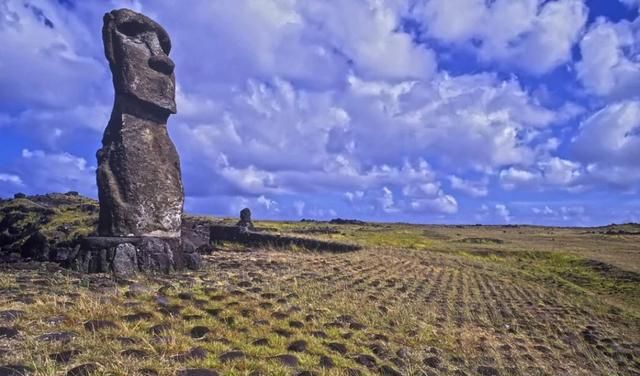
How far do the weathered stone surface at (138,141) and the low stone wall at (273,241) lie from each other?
1848cm

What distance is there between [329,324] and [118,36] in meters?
11.4

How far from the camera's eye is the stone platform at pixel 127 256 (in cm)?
1486

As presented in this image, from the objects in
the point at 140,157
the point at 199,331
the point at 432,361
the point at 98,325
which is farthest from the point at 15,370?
the point at 140,157

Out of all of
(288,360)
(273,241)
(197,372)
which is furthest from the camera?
(273,241)

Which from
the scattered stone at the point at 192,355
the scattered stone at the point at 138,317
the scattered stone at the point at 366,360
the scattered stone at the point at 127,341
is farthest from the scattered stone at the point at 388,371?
the scattered stone at the point at 138,317

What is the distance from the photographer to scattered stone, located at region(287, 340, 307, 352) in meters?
9.30

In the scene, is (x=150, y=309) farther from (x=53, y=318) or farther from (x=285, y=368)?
(x=285, y=368)

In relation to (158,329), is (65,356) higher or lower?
lower

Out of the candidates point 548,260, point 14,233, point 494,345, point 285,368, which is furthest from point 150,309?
point 548,260

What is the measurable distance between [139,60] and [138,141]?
2.53m

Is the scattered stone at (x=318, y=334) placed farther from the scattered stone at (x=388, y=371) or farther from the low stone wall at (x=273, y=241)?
the low stone wall at (x=273, y=241)

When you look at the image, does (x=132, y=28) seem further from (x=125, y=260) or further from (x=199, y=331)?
(x=199, y=331)

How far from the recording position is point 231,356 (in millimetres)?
8188

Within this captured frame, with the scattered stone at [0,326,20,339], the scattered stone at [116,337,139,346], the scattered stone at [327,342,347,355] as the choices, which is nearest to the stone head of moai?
the scattered stone at [0,326,20,339]
